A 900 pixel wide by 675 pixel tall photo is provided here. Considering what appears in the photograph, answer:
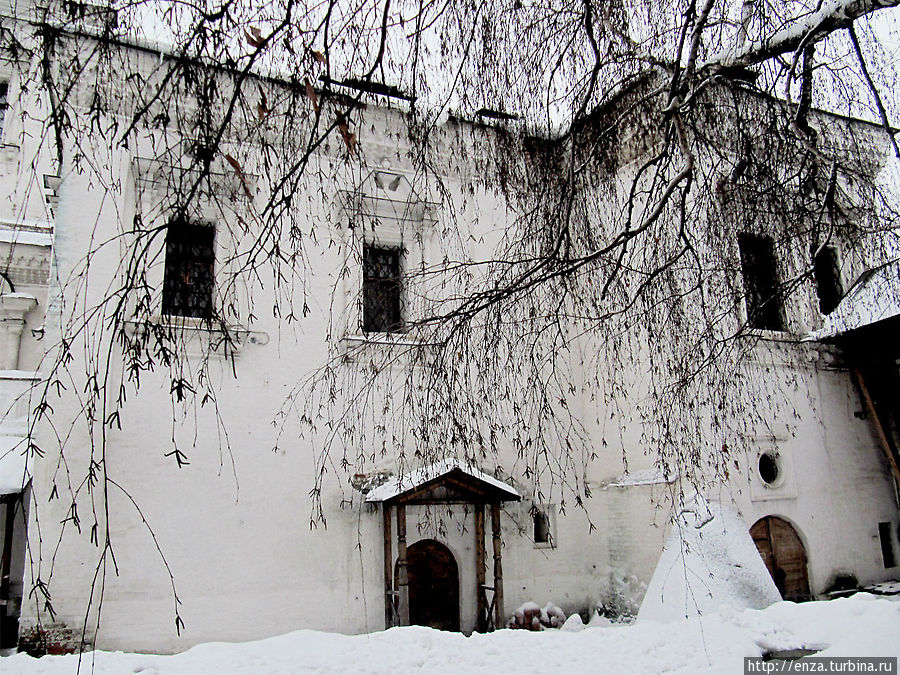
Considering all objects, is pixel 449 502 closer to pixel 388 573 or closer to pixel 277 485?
pixel 388 573

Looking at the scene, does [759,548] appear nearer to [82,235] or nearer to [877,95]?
[877,95]

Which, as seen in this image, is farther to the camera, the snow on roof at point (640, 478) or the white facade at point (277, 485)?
the snow on roof at point (640, 478)

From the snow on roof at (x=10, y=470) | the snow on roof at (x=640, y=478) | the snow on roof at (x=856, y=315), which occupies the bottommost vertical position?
the snow on roof at (x=640, y=478)

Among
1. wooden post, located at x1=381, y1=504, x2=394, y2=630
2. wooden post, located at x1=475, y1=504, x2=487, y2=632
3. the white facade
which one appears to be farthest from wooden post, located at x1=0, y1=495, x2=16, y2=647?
wooden post, located at x1=475, y1=504, x2=487, y2=632

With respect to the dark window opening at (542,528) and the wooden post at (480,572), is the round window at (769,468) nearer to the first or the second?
the dark window opening at (542,528)

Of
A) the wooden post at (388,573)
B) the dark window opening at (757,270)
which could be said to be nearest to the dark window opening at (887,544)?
the dark window opening at (757,270)

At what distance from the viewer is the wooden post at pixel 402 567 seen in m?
7.16

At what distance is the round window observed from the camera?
8.62 metres

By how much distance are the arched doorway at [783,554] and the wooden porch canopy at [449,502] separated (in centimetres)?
328

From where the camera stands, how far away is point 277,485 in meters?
7.40

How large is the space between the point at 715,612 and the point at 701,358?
3780mm

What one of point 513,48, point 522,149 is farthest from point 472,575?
point 513,48

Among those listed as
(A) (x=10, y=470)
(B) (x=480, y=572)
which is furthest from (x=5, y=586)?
(B) (x=480, y=572)

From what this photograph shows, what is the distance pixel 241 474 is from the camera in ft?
24.0
